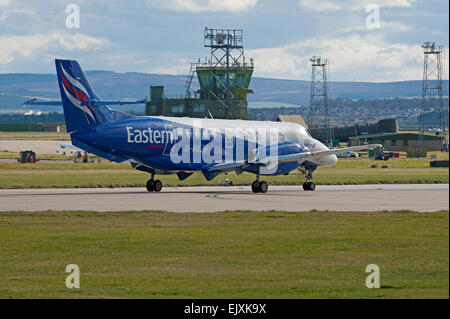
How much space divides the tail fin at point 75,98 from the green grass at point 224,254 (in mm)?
10526

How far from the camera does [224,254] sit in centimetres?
2202

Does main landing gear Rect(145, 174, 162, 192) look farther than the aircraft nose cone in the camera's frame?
No

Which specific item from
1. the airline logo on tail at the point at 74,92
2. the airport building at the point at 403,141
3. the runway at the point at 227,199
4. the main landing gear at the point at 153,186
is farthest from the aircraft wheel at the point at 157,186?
the airport building at the point at 403,141

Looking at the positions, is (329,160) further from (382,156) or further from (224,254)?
(382,156)

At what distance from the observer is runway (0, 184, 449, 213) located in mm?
36812

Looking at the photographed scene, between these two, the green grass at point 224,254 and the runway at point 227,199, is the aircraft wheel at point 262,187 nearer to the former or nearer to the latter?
the runway at point 227,199

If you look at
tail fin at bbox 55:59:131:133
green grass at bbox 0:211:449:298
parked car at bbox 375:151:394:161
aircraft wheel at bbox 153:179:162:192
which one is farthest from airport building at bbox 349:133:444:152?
green grass at bbox 0:211:449:298

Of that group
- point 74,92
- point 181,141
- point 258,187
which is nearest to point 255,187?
point 258,187

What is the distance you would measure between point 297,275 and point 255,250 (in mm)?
4344

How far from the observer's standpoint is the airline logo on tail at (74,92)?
4259 centimetres

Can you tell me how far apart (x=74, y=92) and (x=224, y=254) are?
2326cm

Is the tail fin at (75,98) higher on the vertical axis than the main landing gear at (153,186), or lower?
higher

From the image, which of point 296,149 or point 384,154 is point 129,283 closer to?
point 296,149

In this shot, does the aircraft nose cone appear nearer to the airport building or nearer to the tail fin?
the tail fin
